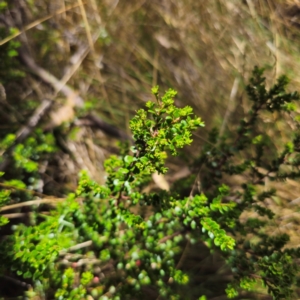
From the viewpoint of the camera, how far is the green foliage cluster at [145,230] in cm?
116

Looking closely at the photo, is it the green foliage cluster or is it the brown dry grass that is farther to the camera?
the brown dry grass

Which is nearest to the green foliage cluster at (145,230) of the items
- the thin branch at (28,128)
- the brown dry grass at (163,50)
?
the thin branch at (28,128)

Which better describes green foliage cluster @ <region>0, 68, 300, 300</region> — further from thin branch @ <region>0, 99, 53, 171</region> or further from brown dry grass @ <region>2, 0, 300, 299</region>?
brown dry grass @ <region>2, 0, 300, 299</region>

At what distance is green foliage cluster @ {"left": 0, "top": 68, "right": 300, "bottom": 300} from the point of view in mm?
1162

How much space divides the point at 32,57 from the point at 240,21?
1.89 metres

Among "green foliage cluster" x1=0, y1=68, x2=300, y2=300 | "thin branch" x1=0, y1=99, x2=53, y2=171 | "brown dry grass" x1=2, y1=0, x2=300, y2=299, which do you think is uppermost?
"brown dry grass" x1=2, y1=0, x2=300, y2=299

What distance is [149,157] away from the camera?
1.01 metres

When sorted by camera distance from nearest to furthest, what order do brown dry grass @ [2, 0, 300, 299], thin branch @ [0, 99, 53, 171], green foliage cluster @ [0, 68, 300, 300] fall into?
green foliage cluster @ [0, 68, 300, 300] < thin branch @ [0, 99, 53, 171] < brown dry grass @ [2, 0, 300, 299]

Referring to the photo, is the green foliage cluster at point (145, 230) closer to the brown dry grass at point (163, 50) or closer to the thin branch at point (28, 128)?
the thin branch at point (28, 128)

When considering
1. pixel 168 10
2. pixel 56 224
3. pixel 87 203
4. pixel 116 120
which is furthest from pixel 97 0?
pixel 56 224

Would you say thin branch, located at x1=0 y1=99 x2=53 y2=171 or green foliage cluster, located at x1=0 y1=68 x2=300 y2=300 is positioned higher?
thin branch, located at x1=0 y1=99 x2=53 y2=171

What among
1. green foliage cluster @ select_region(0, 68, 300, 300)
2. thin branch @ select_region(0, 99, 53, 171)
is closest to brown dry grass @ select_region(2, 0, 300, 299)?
thin branch @ select_region(0, 99, 53, 171)

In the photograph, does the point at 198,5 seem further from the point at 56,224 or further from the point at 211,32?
the point at 56,224

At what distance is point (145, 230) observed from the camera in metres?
1.50
